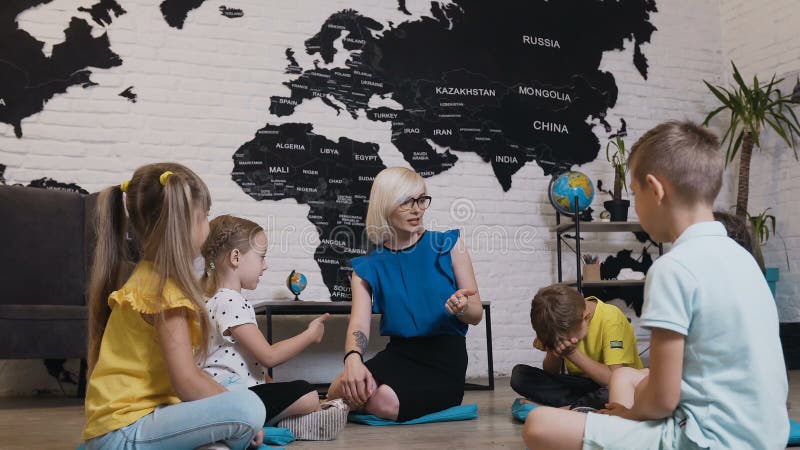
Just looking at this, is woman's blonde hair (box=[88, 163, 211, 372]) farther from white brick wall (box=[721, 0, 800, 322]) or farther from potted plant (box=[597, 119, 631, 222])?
white brick wall (box=[721, 0, 800, 322])

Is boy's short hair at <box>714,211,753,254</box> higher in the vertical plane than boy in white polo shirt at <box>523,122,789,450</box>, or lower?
higher

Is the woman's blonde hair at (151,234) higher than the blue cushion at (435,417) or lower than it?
higher

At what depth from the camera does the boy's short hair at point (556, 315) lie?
238 cm

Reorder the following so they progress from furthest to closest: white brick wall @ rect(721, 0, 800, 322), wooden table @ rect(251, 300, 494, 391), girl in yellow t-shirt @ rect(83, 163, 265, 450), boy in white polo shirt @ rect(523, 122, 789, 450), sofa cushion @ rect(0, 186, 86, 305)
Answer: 1. white brick wall @ rect(721, 0, 800, 322)
2. wooden table @ rect(251, 300, 494, 391)
3. sofa cushion @ rect(0, 186, 86, 305)
4. girl in yellow t-shirt @ rect(83, 163, 265, 450)
5. boy in white polo shirt @ rect(523, 122, 789, 450)

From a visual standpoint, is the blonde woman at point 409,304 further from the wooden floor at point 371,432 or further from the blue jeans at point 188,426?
the blue jeans at point 188,426

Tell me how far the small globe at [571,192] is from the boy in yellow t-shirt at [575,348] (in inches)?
60.1

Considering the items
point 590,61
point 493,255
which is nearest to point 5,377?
point 493,255

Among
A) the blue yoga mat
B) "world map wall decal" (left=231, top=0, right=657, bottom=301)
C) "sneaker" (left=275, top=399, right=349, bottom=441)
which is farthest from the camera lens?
"world map wall decal" (left=231, top=0, right=657, bottom=301)

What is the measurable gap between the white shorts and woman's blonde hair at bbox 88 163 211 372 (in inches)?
33.9

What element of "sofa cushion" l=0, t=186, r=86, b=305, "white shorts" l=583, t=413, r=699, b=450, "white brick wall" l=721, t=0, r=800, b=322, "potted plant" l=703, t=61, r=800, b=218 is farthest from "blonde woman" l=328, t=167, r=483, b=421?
"white brick wall" l=721, t=0, r=800, b=322

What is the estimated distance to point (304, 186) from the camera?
403 cm

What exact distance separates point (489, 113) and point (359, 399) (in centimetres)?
240

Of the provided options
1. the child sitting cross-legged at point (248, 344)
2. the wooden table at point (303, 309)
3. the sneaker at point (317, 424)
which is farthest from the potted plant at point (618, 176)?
the sneaker at point (317, 424)

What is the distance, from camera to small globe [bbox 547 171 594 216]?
13.6 ft
